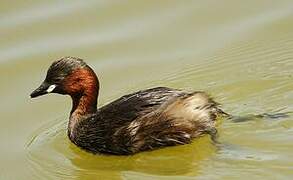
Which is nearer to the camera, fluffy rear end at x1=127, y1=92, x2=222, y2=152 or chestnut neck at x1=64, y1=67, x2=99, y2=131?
fluffy rear end at x1=127, y1=92, x2=222, y2=152

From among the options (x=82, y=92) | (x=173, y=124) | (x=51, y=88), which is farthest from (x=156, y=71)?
(x=173, y=124)

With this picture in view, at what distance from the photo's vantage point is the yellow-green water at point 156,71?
5574 millimetres

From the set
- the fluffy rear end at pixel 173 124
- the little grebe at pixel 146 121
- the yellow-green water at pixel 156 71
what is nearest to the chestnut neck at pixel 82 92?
the little grebe at pixel 146 121

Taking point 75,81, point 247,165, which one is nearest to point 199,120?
point 247,165

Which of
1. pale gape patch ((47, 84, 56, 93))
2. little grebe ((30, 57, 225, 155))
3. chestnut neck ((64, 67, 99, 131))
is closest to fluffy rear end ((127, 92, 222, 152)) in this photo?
little grebe ((30, 57, 225, 155))

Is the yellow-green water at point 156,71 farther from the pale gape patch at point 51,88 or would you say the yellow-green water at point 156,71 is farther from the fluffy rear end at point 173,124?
the pale gape patch at point 51,88

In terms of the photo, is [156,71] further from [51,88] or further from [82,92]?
[51,88]

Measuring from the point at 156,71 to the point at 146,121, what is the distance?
1410 mm

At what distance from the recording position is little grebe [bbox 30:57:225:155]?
566cm

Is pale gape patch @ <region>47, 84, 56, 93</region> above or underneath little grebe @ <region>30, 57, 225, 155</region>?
above

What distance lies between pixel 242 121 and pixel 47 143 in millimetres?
1525

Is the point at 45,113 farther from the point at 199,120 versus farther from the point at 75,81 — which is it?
the point at 199,120

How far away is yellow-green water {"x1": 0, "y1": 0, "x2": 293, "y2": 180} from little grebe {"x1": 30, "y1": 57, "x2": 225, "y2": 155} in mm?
103

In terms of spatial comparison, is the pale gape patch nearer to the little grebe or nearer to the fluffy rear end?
the little grebe
